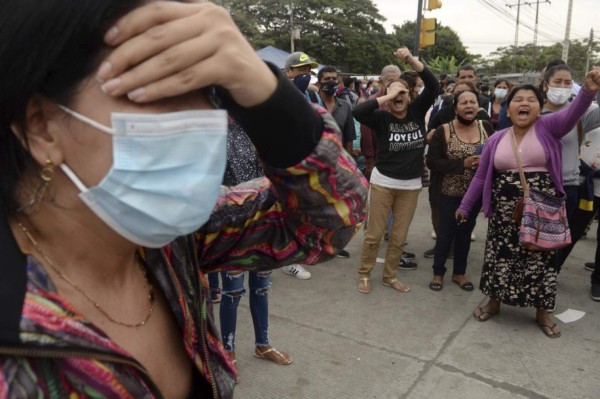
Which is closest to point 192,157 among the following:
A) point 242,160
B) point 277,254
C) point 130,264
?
point 130,264

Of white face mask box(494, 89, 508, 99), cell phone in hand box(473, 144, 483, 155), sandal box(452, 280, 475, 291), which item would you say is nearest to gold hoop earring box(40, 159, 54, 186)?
→ cell phone in hand box(473, 144, 483, 155)

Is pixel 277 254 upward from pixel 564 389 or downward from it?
upward

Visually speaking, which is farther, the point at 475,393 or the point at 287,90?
the point at 475,393

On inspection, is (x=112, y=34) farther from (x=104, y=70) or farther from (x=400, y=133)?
(x=400, y=133)

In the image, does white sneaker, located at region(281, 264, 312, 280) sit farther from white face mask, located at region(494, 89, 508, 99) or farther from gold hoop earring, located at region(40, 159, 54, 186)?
white face mask, located at region(494, 89, 508, 99)

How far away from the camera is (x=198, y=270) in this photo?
1.13 meters

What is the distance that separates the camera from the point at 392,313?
385 cm

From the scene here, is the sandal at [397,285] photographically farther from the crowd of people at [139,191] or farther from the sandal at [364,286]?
the crowd of people at [139,191]

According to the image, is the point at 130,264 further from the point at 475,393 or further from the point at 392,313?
the point at 392,313

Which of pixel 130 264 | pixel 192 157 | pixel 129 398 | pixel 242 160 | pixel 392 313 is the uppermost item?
pixel 192 157

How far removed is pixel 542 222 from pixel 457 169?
3.26 feet

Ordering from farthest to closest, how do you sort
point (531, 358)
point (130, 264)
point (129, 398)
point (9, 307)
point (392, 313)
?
point (392, 313) < point (531, 358) < point (130, 264) < point (129, 398) < point (9, 307)

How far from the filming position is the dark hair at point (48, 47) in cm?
71

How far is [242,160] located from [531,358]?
7.34ft
